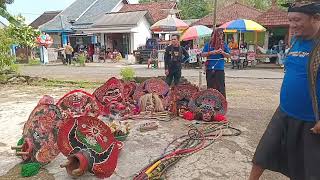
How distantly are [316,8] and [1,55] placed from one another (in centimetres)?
1208

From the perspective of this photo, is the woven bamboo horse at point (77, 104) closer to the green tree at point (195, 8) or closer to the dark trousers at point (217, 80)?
the dark trousers at point (217, 80)

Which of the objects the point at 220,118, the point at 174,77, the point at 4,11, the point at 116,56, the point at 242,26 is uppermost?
the point at 4,11

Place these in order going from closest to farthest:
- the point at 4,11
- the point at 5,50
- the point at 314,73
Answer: the point at 314,73 → the point at 5,50 → the point at 4,11

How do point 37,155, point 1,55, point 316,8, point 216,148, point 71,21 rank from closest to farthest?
point 316,8
point 37,155
point 216,148
point 1,55
point 71,21

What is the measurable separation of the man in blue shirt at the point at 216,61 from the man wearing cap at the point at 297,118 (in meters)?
3.81

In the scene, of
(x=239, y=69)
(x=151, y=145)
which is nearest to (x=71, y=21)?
(x=239, y=69)

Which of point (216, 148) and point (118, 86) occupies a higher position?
point (118, 86)

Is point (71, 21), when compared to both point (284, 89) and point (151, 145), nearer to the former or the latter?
point (151, 145)

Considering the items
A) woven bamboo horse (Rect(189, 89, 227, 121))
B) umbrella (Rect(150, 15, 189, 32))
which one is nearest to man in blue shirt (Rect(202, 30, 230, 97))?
woven bamboo horse (Rect(189, 89, 227, 121))

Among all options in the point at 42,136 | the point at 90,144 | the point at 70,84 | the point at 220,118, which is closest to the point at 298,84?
the point at 90,144

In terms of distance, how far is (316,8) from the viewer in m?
2.68

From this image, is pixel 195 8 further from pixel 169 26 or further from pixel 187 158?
pixel 187 158

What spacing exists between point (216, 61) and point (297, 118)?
4067mm

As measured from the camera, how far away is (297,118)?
2.80 metres
